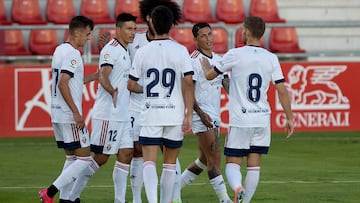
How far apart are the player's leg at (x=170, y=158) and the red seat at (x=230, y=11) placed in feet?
48.9

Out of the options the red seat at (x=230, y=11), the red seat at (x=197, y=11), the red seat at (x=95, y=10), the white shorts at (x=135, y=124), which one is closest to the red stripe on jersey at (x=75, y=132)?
the white shorts at (x=135, y=124)

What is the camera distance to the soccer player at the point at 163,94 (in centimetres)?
1083

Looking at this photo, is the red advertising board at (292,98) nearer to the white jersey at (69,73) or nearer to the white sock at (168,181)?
the white jersey at (69,73)

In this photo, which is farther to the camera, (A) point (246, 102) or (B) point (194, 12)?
(B) point (194, 12)

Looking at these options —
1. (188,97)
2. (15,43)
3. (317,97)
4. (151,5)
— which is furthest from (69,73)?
(15,43)

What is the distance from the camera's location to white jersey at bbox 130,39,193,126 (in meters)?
10.8

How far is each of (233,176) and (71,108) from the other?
75.7 inches

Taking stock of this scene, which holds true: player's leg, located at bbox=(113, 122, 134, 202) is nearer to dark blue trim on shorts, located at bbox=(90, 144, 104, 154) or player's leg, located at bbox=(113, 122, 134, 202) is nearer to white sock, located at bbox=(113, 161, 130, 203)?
white sock, located at bbox=(113, 161, 130, 203)

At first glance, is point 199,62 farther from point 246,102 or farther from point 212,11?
point 212,11

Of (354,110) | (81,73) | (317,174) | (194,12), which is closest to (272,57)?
(81,73)

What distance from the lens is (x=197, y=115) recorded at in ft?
40.7

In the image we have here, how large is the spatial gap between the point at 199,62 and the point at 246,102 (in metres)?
1.28

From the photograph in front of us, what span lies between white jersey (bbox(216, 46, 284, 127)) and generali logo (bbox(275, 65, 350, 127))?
33.9 ft

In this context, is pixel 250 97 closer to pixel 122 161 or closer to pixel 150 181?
pixel 150 181
